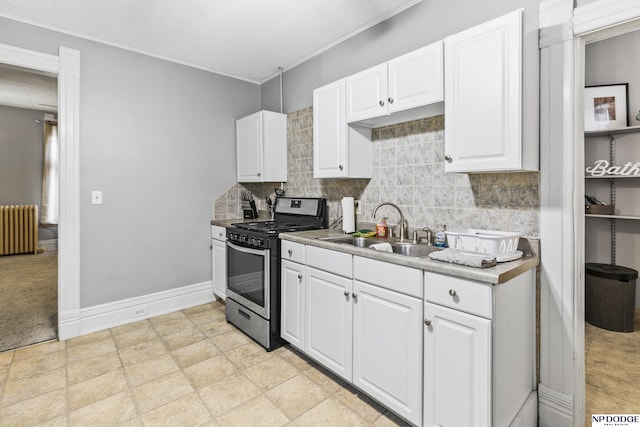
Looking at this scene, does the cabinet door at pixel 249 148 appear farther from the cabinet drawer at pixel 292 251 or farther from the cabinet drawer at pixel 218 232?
the cabinet drawer at pixel 292 251

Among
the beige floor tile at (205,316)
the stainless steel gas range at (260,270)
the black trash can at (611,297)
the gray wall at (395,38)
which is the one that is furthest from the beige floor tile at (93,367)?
the black trash can at (611,297)

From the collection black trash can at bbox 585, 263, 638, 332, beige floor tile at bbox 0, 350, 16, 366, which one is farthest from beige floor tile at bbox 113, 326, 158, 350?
black trash can at bbox 585, 263, 638, 332

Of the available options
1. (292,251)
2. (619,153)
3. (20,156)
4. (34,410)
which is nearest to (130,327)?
(34,410)

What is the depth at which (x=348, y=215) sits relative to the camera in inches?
102

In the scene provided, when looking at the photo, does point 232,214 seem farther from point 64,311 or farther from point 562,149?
point 562,149

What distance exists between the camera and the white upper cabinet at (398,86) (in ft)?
6.05

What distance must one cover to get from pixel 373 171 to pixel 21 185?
274 inches

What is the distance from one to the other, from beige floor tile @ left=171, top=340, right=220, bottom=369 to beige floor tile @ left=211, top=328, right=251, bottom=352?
5 centimetres

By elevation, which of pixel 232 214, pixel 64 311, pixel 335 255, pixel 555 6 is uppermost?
pixel 555 6

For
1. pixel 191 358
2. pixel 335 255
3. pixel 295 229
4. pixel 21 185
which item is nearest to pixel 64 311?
pixel 191 358

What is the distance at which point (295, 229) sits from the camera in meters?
2.69

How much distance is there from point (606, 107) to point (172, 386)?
4313 mm

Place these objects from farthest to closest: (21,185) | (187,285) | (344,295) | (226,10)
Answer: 1. (21,185)
2. (187,285)
3. (226,10)
4. (344,295)

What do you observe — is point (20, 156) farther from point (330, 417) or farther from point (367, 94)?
point (330, 417)
